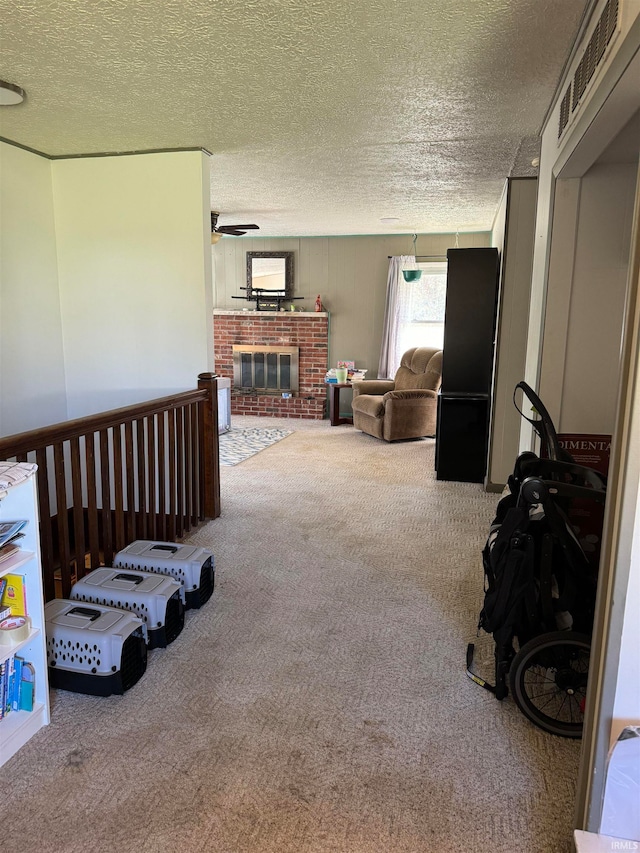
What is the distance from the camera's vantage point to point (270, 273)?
7.90 metres

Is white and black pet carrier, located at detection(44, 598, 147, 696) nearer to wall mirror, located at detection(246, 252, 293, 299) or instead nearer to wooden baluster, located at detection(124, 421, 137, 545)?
wooden baluster, located at detection(124, 421, 137, 545)

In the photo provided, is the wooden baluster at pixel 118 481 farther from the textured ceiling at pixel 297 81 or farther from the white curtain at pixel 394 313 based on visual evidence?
the white curtain at pixel 394 313

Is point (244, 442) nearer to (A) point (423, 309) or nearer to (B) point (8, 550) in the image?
(A) point (423, 309)

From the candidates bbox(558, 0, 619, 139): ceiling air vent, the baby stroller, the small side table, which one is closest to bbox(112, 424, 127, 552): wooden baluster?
the baby stroller

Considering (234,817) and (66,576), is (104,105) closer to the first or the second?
(66,576)

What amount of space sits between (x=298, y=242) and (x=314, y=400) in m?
2.17

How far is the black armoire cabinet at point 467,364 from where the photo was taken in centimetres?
460

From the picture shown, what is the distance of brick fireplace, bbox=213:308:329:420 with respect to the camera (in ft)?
25.4

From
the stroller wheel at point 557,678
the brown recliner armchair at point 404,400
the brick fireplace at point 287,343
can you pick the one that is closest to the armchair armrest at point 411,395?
the brown recliner armchair at point 404,400

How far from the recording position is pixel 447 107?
3.00 m

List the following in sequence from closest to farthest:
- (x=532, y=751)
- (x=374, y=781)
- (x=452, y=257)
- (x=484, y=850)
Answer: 1. (x=484, y=850)
2. (x=374, y=781)
3. (x=532, y=751)
4. (x=452, y=257)

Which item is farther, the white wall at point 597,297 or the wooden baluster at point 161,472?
the wooden baluster at point 161,472

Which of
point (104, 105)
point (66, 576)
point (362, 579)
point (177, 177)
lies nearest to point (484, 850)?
point (362, 579)

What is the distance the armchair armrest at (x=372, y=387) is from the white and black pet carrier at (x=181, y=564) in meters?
4.38
